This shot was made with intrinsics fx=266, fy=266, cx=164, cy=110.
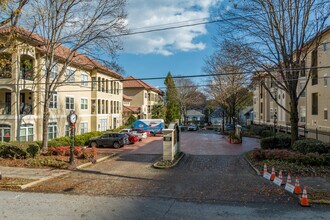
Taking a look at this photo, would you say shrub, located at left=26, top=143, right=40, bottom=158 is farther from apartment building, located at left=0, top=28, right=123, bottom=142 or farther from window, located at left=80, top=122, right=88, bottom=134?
window, located at left=80, top=122, right=88, bottom=134

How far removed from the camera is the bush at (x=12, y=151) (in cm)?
1731

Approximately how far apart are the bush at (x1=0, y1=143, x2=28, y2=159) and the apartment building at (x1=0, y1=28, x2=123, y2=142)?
4526 millimetres

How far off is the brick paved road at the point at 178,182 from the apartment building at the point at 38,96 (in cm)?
627

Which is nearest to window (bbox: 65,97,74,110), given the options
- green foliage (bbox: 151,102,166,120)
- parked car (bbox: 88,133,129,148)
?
parked car (bbox: 88,133,129,148)

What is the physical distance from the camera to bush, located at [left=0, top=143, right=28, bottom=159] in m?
17.3

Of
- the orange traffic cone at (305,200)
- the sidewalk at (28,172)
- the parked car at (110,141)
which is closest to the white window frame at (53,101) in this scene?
the parked car at (110,141)

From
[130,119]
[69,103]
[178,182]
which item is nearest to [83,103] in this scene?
[69,103]

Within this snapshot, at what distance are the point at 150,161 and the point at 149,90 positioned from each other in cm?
4560

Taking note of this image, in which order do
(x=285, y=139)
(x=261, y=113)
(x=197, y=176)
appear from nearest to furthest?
(x=197, y=176) → (x=285, y=139) → (x=261, y=113)

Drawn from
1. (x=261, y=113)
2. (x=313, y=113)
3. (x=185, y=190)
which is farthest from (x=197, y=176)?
(x=261, y=113)

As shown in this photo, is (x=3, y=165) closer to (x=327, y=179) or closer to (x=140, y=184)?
(x=140, y=184)

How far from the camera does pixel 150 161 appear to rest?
17656 mm

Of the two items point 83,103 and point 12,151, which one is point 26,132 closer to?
point 12,151

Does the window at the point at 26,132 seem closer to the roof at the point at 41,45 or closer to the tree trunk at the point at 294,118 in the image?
the roof at the point at 41,45
